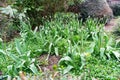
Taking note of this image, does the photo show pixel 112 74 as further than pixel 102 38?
No

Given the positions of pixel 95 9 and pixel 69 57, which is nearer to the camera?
pixel 69 57

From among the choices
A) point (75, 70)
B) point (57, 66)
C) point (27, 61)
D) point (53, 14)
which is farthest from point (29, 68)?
point (53, 14)

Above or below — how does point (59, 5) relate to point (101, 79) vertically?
above

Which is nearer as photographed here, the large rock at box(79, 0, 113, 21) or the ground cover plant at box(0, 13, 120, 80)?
the ground cover plant at box(0, 13, 120, 80)

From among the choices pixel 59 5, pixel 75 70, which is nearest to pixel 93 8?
pixel 59 5

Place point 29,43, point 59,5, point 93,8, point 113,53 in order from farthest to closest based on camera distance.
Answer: point 93,8 < point 59,5 < point 29,43 < point 113,53

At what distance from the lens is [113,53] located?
5211mm

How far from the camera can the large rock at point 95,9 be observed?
31.0 ft

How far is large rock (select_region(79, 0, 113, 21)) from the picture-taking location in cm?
944

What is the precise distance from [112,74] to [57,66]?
3.04 ft

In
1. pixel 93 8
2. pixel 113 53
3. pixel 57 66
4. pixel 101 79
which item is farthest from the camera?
pixel 93 8

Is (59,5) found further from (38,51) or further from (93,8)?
(38,51)

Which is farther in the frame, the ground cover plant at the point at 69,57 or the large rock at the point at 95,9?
the large rock at the point at 95,9

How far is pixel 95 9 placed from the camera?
9.52 metres
